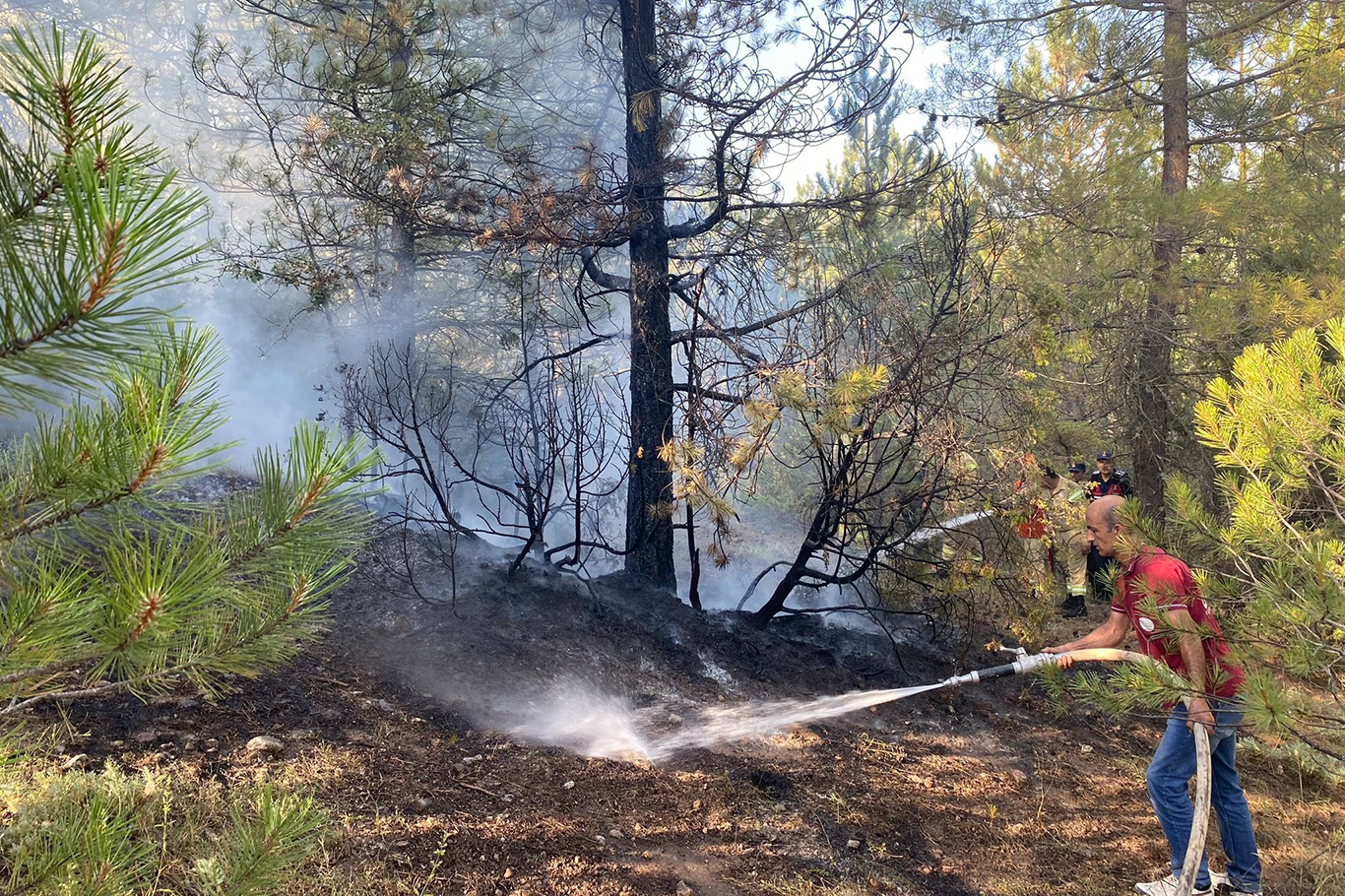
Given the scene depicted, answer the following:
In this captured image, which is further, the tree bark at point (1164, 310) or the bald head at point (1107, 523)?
the tree bark at point (1164, 310)

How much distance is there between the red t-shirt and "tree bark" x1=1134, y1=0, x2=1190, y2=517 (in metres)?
6.02

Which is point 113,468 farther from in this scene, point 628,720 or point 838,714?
point 838,714

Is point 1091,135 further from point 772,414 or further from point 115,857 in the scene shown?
point 115,857

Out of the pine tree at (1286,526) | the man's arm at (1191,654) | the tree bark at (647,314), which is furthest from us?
the tree bark at (647,314)

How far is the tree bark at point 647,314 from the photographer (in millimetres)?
7082

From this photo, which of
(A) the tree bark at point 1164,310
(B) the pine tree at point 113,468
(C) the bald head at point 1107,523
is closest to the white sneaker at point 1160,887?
(C) the bald head at point 1107,523

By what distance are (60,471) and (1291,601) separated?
3701 millimetres

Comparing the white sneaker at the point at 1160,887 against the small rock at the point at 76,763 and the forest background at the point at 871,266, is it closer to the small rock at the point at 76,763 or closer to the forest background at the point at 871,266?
the forest background at the point at 871,266

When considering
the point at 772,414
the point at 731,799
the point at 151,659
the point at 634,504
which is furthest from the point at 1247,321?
the point at 151,659

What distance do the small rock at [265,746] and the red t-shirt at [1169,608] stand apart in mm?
3912

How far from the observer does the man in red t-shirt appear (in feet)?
10.9

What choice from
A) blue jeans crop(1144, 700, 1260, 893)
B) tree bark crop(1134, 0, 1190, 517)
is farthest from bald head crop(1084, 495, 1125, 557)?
tree bark crop(1134, 0, 1190, 517)

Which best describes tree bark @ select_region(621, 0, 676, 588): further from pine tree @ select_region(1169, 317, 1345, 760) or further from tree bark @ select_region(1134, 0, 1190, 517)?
tree bark @ select_region(1134, 0, 1190, 517)

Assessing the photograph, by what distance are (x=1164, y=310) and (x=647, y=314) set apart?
600cm
